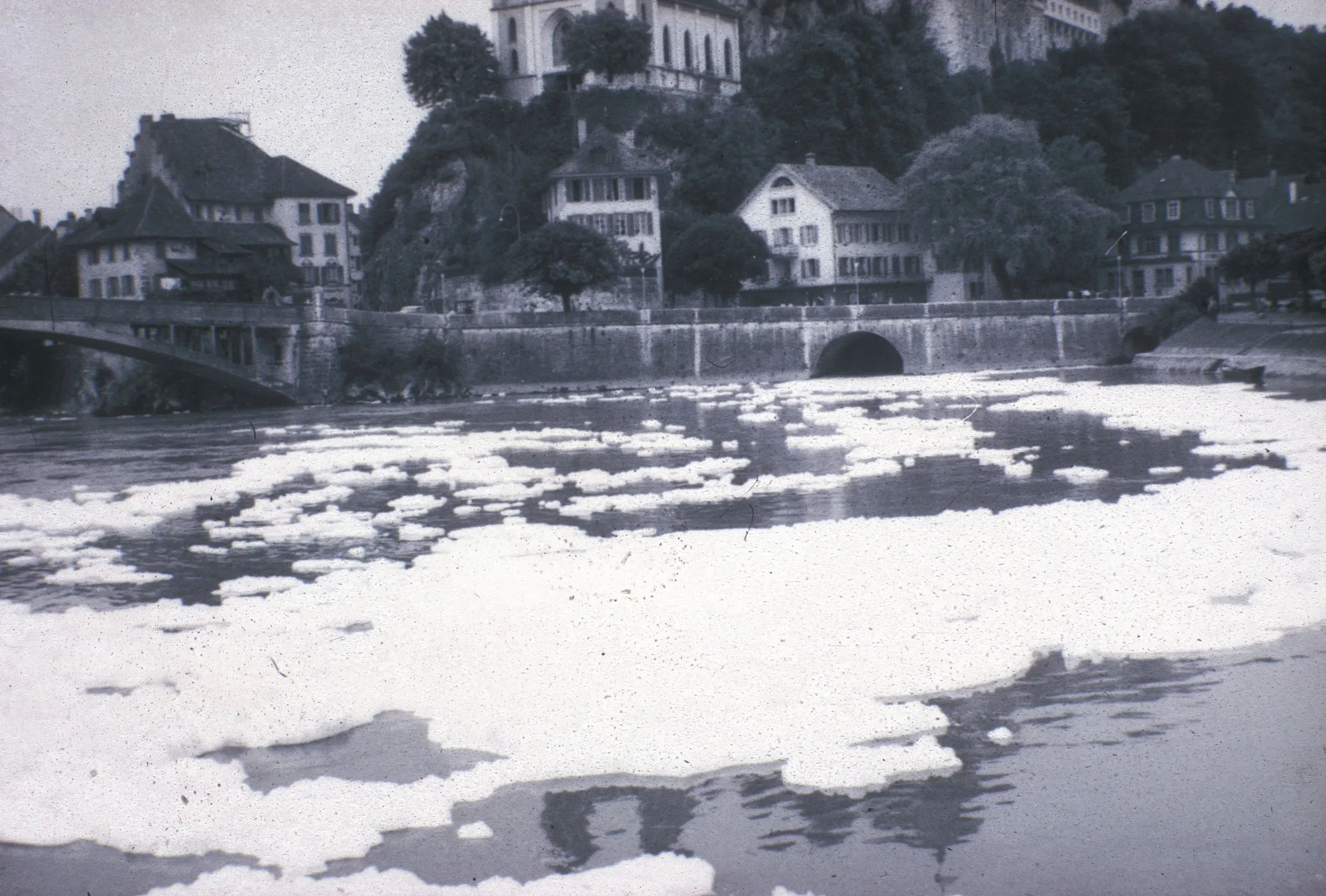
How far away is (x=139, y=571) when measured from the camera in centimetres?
1738

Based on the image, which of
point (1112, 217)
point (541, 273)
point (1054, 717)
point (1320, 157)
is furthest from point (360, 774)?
point (1112, 217)

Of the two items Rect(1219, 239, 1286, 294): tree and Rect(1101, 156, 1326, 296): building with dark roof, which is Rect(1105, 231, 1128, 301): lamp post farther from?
A: Rect(1219, 239, 1286, 294): tree

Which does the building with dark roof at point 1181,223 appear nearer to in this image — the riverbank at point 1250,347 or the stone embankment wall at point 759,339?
the stone embankment wall at point 759,339

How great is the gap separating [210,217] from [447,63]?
15.3 m

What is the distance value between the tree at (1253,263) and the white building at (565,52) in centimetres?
3585

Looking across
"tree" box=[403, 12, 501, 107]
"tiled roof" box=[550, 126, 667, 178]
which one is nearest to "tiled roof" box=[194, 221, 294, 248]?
"tree" box=[403, 12, 501, 107]

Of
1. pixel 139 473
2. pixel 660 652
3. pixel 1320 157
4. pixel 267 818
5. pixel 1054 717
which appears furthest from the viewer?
pixel 1320 157

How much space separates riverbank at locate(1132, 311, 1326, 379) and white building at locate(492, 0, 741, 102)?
33.4 meters

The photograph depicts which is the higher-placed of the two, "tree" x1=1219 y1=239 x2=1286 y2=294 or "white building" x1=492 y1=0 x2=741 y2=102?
"white building" x1=492 y1=0 x2=741 y2=102

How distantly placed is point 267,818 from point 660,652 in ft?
13.1

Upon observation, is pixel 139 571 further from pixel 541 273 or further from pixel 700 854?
pixel 541 273

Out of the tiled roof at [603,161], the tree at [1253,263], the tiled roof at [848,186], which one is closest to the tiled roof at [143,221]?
the tiled roof at [603,161]

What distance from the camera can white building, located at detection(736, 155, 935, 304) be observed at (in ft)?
230

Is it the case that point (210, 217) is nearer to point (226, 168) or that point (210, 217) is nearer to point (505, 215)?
point (226, 168)
